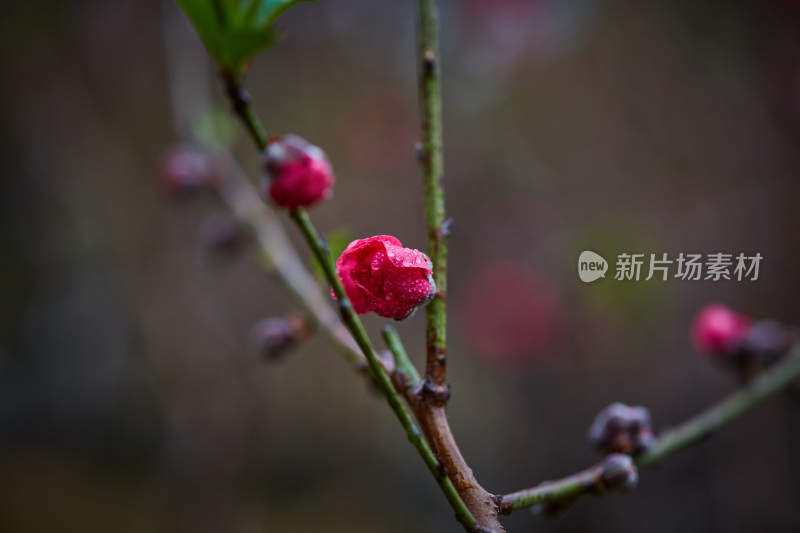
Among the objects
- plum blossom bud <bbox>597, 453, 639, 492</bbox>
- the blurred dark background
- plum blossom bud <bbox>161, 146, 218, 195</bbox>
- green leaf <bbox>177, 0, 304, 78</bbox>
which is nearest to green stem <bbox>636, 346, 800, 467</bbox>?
plum blossom bud <bbox>597, 453, 639, 492</bbox>

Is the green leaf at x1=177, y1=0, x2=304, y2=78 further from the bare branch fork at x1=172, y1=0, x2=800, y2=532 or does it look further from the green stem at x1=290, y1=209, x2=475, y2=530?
the green stem at x1=290, y1=209, x2=475, y2=530

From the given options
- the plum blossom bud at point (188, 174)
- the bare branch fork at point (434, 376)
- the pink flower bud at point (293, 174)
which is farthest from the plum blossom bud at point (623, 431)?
the plum blossom bud at point (188, 174)

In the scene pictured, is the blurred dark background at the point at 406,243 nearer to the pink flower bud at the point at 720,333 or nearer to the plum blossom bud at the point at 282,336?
the pink flower bud at the point at 720,333

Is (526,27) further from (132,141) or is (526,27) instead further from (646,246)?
(132,141)

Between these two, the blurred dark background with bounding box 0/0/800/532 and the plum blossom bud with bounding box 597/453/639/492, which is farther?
the blurred dark background with bounding box 0/0/800/532

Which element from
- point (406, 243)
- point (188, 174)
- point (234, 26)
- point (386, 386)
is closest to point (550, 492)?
point (386, 386)

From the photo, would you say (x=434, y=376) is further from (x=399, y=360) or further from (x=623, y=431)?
(x=623, y=431)

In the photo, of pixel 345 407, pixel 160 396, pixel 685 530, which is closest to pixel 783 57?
pixel 685 530
